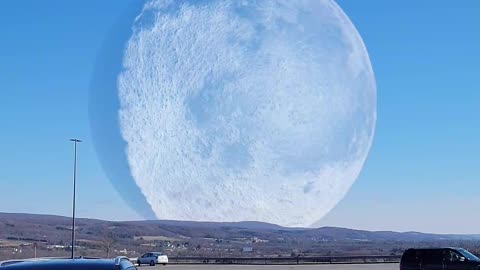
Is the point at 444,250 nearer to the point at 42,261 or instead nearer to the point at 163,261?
the point at 42,261

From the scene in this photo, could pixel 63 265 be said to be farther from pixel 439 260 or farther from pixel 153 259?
pixel 153 259

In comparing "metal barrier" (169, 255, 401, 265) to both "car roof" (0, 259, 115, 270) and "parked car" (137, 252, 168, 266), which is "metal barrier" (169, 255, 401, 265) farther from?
"car roof" (0, 259, 115, 270)

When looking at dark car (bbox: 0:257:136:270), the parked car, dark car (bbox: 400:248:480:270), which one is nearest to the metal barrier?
the parked car

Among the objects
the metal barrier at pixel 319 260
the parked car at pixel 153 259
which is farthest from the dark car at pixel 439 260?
the parked car at pixel 153 259

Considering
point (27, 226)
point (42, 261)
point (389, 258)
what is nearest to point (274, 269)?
point (389, 258)

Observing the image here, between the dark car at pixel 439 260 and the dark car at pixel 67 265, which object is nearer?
the dark car at pixel 67 265

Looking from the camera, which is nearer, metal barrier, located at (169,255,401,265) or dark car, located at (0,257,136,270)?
dark car, located at (0,257,136,270)

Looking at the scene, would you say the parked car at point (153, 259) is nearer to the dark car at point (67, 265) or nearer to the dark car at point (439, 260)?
the dark car at point (439, 260)

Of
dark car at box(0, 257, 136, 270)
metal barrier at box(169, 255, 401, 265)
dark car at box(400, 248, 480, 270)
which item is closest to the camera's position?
dark car at box(0, 257, 136, 270)
